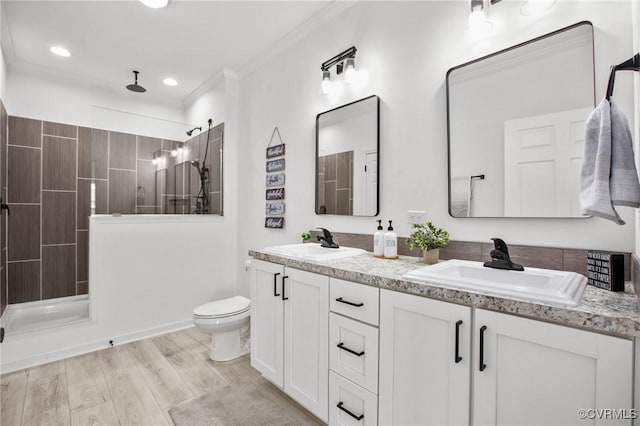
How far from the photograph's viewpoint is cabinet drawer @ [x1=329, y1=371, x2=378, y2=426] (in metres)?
1.35

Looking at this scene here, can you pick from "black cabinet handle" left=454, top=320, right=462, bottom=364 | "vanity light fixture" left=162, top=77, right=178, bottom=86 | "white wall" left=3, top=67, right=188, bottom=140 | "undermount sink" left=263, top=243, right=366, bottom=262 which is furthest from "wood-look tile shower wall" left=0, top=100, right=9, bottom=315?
"black cabinet handle" left=454, top=320, right=462, bottom=364

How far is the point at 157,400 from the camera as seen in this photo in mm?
1953

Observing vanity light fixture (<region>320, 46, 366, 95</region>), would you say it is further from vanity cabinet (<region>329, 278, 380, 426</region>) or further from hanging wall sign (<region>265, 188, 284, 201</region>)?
vanity cabinet (<region>329, 278, 380, 426</region>)

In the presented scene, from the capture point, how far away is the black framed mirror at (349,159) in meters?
2.07

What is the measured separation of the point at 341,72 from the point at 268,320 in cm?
183

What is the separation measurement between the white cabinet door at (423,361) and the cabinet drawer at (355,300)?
0.04 metres

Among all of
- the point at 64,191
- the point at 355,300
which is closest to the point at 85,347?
the point at 64,191

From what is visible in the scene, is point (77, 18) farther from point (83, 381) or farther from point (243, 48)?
→ point (83, 381)

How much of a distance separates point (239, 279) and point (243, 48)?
2.42 meters

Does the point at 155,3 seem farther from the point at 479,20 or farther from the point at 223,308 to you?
the point at 223,308

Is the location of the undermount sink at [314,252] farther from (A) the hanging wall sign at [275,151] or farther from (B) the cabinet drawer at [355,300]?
(A) the hanging wall sign at [275,151]

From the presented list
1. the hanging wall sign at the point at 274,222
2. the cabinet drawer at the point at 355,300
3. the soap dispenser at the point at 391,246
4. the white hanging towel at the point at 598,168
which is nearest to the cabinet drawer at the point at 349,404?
the cabinet drawer at the point at 355,300

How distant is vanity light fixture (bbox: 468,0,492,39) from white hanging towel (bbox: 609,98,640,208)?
2.75 feet

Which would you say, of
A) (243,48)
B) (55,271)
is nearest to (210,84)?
(243,48)
